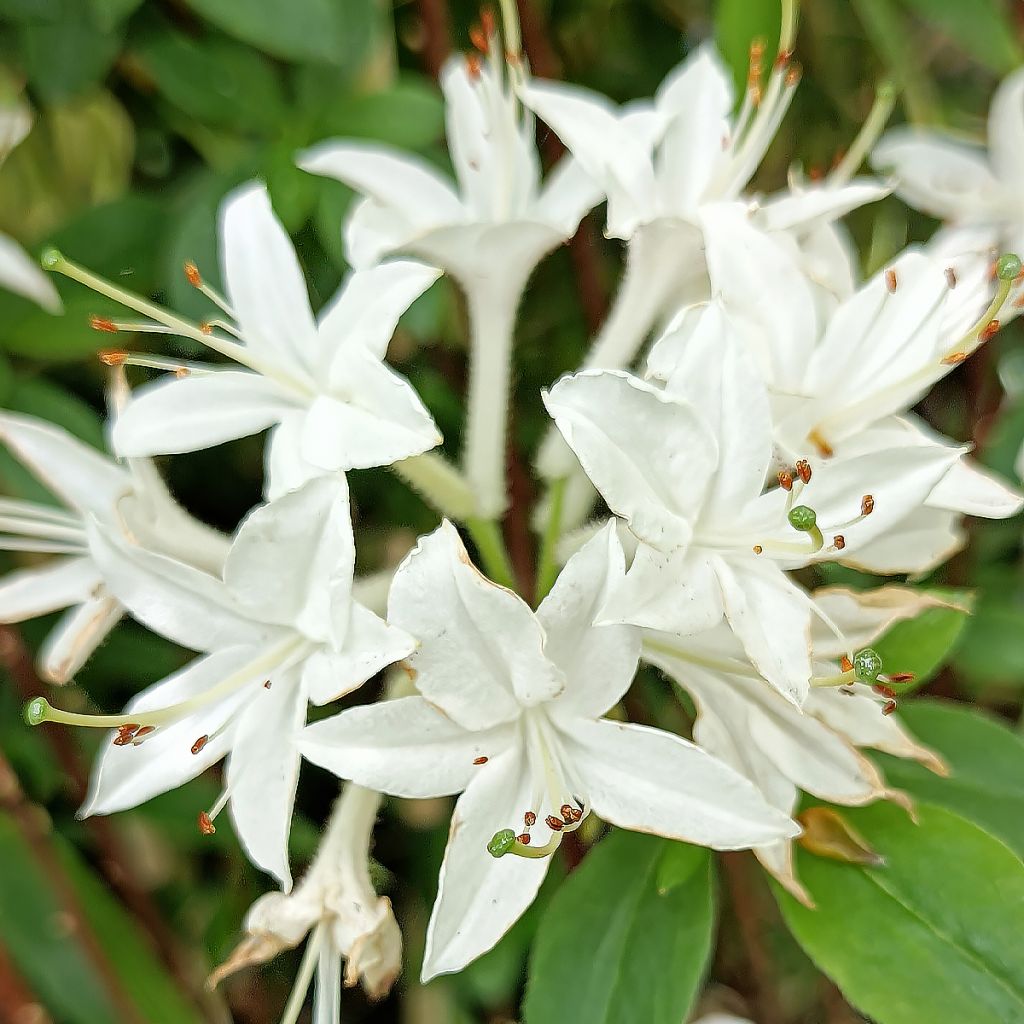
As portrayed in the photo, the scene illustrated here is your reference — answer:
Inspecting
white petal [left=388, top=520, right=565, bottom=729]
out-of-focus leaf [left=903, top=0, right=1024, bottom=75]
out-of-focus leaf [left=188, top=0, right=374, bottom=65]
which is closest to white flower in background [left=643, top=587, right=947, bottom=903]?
white petal [left=388, top=520, right=565, bottom=729]

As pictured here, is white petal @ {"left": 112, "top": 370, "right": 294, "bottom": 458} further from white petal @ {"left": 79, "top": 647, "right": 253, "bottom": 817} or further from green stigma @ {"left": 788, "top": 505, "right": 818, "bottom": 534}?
green stigma @ {"left": 788, "top": 505, "right": 818, "bottom": 534}

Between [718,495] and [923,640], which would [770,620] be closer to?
[718,495]

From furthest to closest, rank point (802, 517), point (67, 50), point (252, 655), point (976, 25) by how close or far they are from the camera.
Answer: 1. point (976, 25)
2. point (67, 50)
3. point (252, 655)
4. point (802, 517)

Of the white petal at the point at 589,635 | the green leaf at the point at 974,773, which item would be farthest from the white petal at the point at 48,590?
the green leaf at the point at 974,773

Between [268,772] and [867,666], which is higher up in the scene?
[867,666]

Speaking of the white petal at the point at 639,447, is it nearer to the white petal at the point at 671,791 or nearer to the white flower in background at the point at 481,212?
the white petal at the point at 671,791

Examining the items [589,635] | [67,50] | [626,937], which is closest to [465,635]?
[589,635]

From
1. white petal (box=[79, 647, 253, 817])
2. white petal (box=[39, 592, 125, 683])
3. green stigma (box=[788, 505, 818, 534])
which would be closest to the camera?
green stigma (box=[788, 505, 818, 534])
